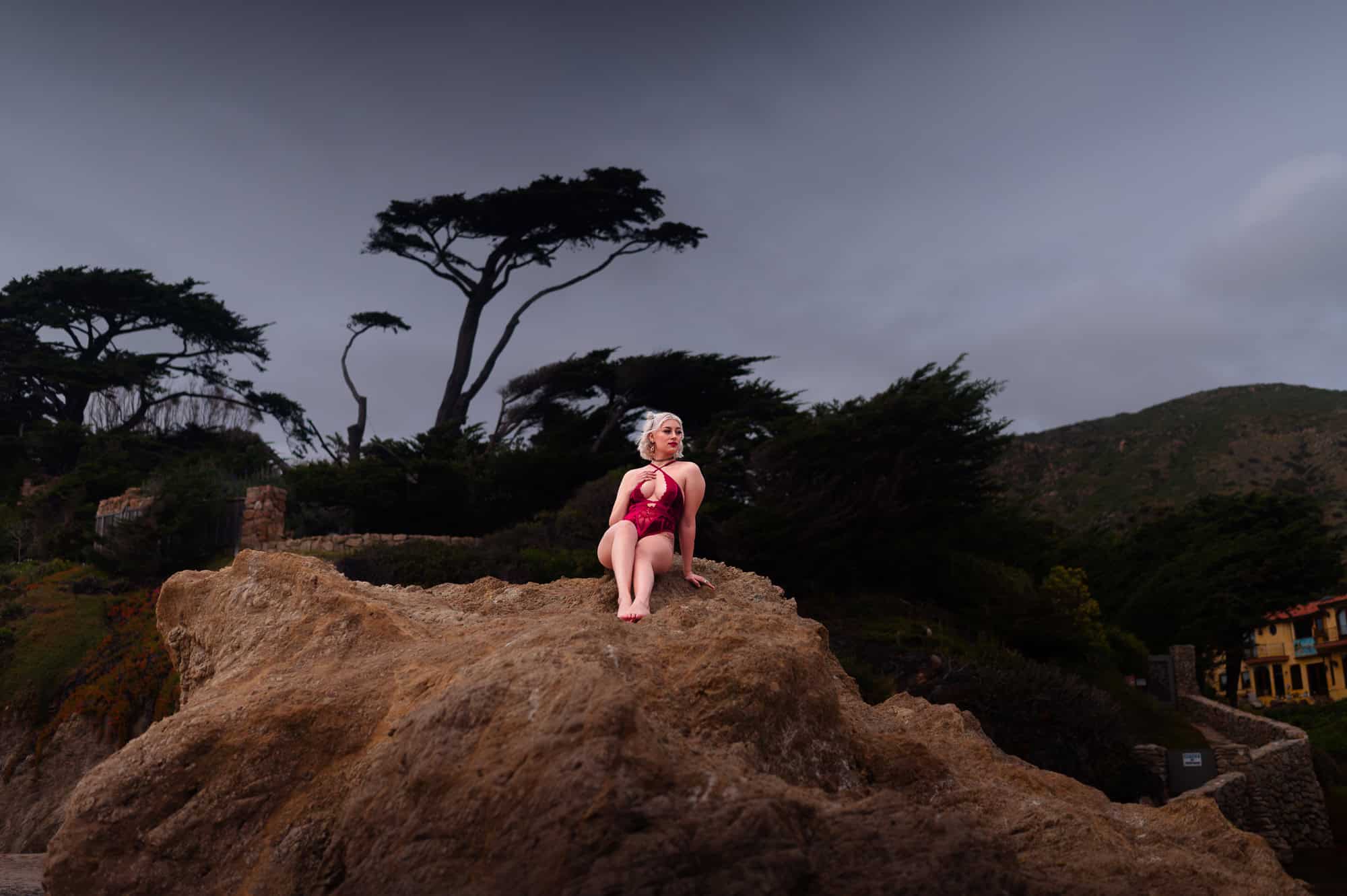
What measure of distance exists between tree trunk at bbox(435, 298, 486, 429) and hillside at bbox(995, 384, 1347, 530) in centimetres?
3137

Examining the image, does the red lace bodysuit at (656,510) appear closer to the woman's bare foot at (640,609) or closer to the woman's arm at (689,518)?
the woman's arm at (689,518)

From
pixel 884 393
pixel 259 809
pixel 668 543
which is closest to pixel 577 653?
pixel 259 809

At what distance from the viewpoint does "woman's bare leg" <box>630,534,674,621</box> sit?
481 centimetres

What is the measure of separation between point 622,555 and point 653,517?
33 centimetres

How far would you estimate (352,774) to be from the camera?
3.41 meters

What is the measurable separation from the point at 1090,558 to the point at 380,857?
33340 mm

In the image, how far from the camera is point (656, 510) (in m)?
5.34

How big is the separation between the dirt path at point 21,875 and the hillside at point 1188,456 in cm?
→ 4668

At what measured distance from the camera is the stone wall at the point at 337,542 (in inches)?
707

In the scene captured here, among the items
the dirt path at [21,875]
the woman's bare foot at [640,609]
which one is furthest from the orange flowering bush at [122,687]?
the woman's bare foot at [640,609]

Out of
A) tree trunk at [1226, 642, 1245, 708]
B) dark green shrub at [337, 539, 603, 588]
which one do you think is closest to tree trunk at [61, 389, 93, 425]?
dark green shrub at [337, 539, 603, 588]

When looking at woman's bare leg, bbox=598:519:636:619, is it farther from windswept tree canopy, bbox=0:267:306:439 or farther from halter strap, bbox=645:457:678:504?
windswept tree canopy, bbox=0:267:306:439

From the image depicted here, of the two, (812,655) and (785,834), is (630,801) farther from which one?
(812,655)

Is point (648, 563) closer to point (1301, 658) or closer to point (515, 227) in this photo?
point (515, 227)
